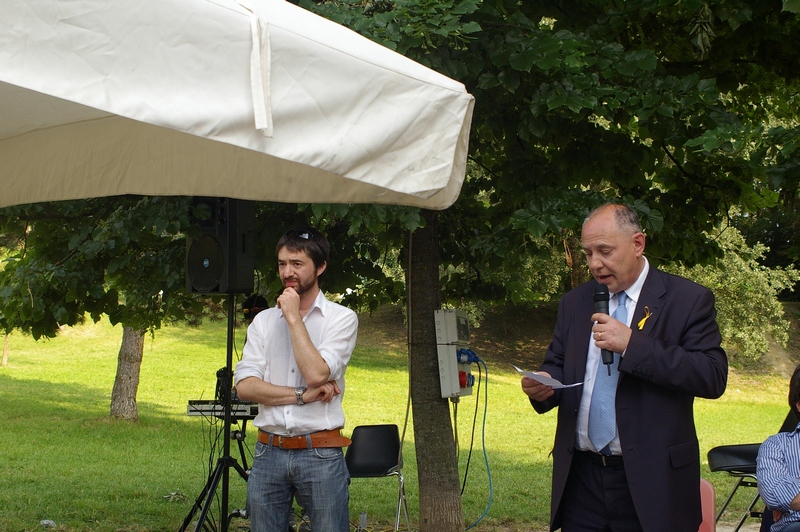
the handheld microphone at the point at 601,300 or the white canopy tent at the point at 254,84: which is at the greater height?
the white canopy tent at the point at 254,84

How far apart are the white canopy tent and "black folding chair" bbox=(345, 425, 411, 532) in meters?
3.66

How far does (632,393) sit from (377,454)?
3.69 metres

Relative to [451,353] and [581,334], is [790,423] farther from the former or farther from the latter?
[451,353]

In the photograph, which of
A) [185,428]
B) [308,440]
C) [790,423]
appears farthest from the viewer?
[185,428]

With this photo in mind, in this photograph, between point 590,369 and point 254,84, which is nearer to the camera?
point 254,84

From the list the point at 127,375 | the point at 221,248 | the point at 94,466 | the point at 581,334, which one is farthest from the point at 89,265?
the point at 127,375

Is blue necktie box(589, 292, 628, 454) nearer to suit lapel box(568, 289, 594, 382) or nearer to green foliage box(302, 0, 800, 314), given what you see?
suit lapel box(568, 289, 594, 382)

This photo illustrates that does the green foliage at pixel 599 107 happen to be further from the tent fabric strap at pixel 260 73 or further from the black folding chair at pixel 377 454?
the tent fabric strap at pixel 260 73

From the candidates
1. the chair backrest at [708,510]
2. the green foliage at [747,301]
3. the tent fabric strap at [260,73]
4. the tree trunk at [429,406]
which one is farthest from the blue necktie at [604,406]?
the green foliage at [747,301]

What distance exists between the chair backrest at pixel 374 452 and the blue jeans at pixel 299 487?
269 centimetres

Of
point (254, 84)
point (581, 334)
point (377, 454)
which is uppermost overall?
point (254, 84)

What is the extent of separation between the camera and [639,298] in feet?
9.53

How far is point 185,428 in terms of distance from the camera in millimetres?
15969

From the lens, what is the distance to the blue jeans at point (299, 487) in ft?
11.0
